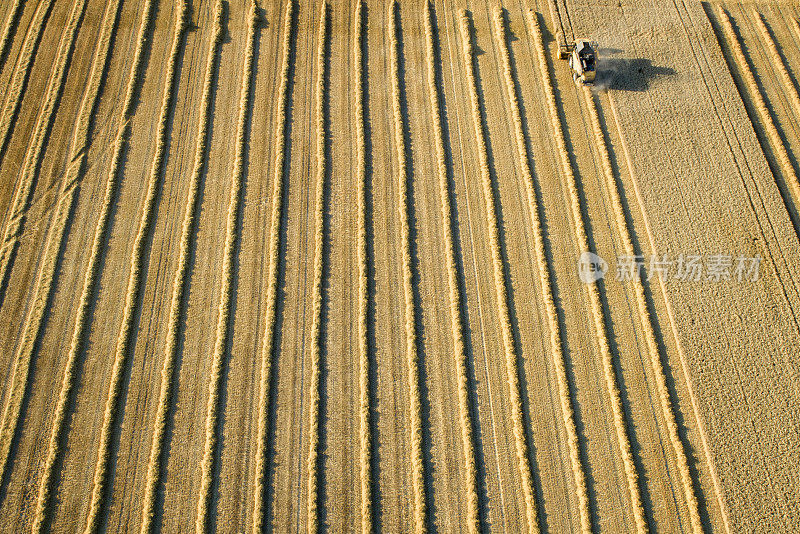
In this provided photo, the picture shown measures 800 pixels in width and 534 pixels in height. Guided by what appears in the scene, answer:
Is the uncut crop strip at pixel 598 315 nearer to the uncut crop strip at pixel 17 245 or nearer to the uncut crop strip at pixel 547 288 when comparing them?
the uncut crop strip at pixel 547 288

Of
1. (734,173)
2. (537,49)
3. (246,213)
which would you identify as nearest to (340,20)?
(537,49)

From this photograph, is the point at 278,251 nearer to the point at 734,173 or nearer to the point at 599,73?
the point at 599,73

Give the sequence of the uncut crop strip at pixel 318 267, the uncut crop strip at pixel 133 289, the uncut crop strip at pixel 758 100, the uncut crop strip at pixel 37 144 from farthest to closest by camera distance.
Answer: the uncut crop strip at pixel 758 100
the uncut crop strip at pixel 37 144
the uncut crop strip at pixel 318 267
the uncut crop strip at pixel 133 289

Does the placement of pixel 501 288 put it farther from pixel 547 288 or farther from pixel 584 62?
pixel 584 62

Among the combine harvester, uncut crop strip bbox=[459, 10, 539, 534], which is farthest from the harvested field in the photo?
the combine harvester

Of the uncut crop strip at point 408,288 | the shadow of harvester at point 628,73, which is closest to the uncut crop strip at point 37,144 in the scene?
the uncut crop strip at point 408,288
